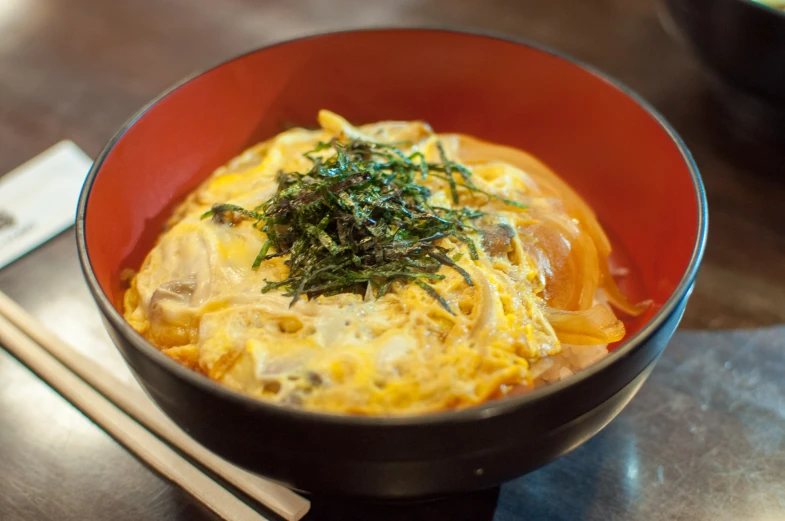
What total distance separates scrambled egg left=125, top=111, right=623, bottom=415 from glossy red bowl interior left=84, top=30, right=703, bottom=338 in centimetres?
15

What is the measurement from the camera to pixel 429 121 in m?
2.02

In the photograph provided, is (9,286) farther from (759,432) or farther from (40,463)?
(759,432)

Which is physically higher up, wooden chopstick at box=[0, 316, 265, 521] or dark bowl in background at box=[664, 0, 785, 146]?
dark bowl in background at box=[664, 0, 785, 146]

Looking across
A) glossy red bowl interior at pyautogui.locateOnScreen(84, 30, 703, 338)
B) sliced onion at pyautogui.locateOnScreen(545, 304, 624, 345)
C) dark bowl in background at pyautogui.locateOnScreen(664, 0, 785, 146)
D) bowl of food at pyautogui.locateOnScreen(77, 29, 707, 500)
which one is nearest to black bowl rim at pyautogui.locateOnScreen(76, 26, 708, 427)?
bowl of food at pyautogui.locateOnScreen(77, 29, 707, 500)

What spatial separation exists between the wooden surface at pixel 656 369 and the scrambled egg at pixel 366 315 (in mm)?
310

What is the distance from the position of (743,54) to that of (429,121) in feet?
3.08

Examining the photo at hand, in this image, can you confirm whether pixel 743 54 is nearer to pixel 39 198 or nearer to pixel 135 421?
pixel 135 421

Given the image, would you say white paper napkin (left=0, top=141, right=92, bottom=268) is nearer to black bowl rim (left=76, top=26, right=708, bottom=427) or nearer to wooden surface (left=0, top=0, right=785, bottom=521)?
wooden surface (left=0, top=0, right=785, bottom=521)

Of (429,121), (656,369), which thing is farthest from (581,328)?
(429,121)

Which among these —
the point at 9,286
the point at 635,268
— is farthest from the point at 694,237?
the point at 9,286

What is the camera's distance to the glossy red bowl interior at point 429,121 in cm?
150

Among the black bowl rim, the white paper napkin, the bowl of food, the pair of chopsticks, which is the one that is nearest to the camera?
the black bowl rim

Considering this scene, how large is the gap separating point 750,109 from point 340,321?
5.71ft

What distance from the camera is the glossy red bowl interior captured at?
150 cm
